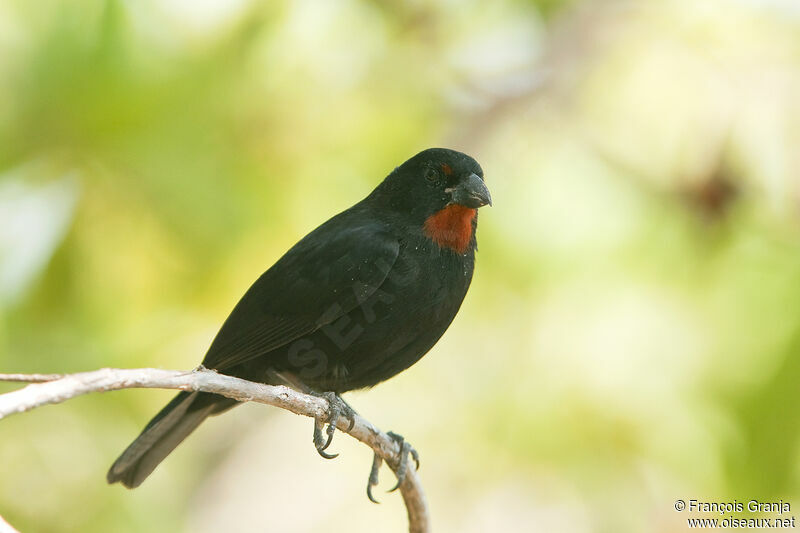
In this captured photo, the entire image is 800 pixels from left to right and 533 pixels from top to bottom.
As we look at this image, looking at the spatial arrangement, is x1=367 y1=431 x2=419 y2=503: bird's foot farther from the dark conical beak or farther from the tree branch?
the dark conical beak

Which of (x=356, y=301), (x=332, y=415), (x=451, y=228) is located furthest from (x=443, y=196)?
(x=332, y=415)

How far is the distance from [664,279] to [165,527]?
2.85 metres

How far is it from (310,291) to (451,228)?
20.9 inches

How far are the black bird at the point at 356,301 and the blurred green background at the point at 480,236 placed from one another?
137cm

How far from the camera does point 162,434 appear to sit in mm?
3459

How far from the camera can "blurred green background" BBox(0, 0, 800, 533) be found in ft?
14.8

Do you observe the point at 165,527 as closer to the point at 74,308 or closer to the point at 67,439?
the point at 67,439

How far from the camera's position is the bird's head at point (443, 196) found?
325 cm

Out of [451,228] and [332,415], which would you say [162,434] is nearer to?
[332,415]

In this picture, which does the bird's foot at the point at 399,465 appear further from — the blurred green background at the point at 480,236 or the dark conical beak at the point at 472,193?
the blurred green background at the point at 480,236

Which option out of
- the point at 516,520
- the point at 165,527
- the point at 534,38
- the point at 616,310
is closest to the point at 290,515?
the point at 165,527

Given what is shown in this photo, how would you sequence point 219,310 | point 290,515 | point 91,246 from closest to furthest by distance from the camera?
1. point 91,246
2. point 219,310
3. point 290,515

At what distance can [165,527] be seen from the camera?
186 inches

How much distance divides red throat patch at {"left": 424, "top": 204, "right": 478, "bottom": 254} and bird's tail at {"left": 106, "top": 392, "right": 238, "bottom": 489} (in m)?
0.97
